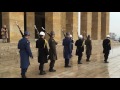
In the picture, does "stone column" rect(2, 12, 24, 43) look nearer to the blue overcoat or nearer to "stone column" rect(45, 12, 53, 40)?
"stone column" rect(45, 12, 53, 40)

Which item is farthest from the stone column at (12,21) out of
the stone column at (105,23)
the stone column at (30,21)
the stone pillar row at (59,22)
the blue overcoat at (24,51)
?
the stone column at (105,23)

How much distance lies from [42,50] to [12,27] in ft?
24.8

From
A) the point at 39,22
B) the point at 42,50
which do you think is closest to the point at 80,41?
the point at 42,50

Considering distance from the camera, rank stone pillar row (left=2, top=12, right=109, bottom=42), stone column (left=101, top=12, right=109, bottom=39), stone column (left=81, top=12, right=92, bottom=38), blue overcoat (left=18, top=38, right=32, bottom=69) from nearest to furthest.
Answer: blue overcoat (left=18, top=38, right=32, bottom=69)
stone pillar row (left=2, top=12, right=109, bottom=42)
stone column (left=81, top=12, right=92, bottom=38)
stone column (left=101, top=12, right=109, bottom=39)

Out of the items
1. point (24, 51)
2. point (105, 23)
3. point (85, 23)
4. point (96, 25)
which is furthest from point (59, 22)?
point (105, 23)

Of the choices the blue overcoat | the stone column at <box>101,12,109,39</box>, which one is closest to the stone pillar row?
the stone column at <box>101,12,109,39</box>

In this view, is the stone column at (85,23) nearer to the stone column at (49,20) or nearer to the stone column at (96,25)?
the stone column at (96,25)

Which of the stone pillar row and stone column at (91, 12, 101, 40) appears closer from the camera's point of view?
the stone pillar row

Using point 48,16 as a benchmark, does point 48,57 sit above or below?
below

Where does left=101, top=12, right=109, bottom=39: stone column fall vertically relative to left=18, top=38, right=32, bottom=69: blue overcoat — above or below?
above

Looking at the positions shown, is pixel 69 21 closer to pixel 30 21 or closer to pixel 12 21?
pixel 30 21

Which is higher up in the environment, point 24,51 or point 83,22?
point 83,22
